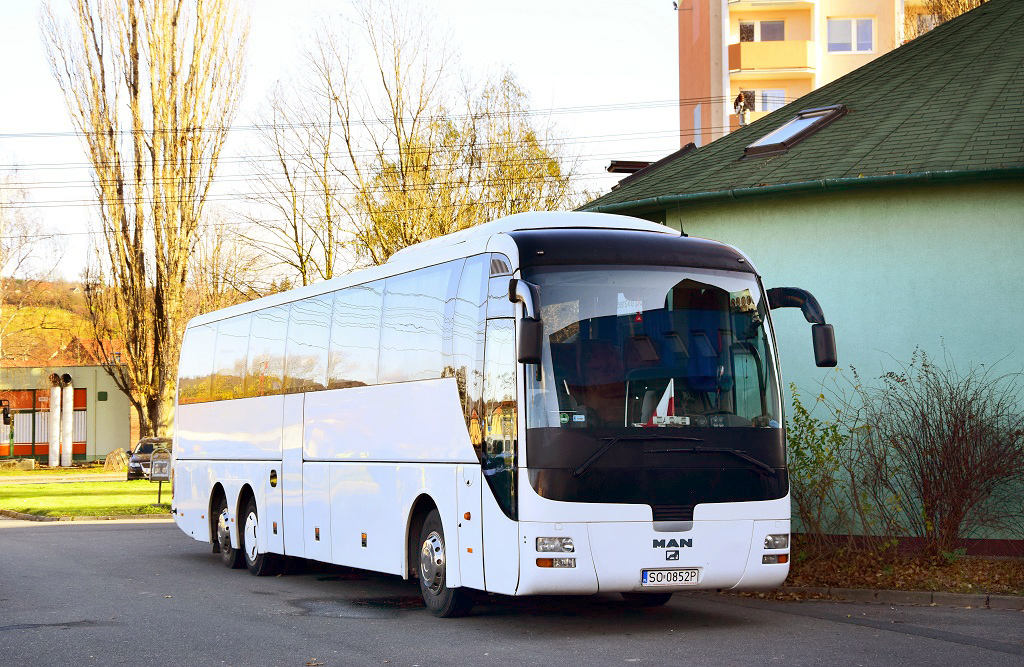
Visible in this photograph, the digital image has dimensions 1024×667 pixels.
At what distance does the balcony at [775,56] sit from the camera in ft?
198

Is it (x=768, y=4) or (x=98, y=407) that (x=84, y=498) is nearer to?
(x=98, y=407)

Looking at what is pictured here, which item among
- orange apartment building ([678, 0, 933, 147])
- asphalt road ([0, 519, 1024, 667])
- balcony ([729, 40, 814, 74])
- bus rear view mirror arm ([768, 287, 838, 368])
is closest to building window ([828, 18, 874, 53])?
orange apartment building ([678, 0, 933, 147])

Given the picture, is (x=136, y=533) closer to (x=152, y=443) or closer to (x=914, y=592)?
(x=914, y=592)

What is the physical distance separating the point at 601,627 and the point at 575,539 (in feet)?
4.87

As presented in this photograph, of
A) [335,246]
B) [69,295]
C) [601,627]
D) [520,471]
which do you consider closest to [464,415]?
[520,471]

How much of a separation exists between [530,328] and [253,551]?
27.3 feet

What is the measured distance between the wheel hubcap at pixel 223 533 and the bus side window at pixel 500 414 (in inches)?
314

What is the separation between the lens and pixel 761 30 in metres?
62.2

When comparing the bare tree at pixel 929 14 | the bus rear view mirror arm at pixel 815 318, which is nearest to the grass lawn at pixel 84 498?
the bus rear view mirror arm at pixel 815 318

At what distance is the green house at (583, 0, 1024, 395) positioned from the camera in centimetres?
1559

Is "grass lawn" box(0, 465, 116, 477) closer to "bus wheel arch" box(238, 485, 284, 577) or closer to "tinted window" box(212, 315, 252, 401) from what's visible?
"tinted window" box(212, 315, 252, 401)

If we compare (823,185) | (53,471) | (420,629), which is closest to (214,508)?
(420,629)

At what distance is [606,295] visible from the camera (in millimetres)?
10977

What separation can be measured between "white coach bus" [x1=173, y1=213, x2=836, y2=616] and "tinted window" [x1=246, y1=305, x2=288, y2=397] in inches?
126
